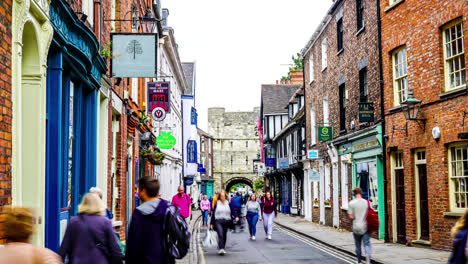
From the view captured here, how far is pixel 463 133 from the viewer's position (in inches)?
526

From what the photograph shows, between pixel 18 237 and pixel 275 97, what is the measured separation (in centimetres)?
4836

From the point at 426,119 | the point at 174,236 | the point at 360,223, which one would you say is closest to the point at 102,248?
the point at 174,236

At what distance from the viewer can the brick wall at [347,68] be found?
1914 cm

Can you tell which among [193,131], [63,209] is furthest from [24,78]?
[193,131]

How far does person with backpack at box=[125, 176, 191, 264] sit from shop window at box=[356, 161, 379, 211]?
1426cm

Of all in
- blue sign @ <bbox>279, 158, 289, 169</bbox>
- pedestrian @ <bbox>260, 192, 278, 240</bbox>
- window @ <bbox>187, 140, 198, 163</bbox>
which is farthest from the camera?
window @ <bbox>187, 140, 198, 163</bbox>

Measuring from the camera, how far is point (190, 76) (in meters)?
58.0

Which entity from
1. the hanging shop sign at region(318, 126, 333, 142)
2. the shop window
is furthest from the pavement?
the hanging shop sign at region(318, 126, 333, 142)

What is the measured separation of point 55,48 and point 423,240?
1152 centimetres

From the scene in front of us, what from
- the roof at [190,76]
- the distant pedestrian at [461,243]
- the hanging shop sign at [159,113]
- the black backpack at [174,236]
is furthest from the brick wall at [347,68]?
the roof at [190,76]

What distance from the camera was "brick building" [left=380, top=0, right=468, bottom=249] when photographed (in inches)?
555

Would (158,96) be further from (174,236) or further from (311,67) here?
(174,236)

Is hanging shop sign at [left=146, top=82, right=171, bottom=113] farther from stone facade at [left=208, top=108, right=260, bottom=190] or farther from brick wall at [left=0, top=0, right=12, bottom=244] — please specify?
stone facade at [left=208, top=108, right=260, bottom=190]

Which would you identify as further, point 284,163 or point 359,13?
point 284,163
